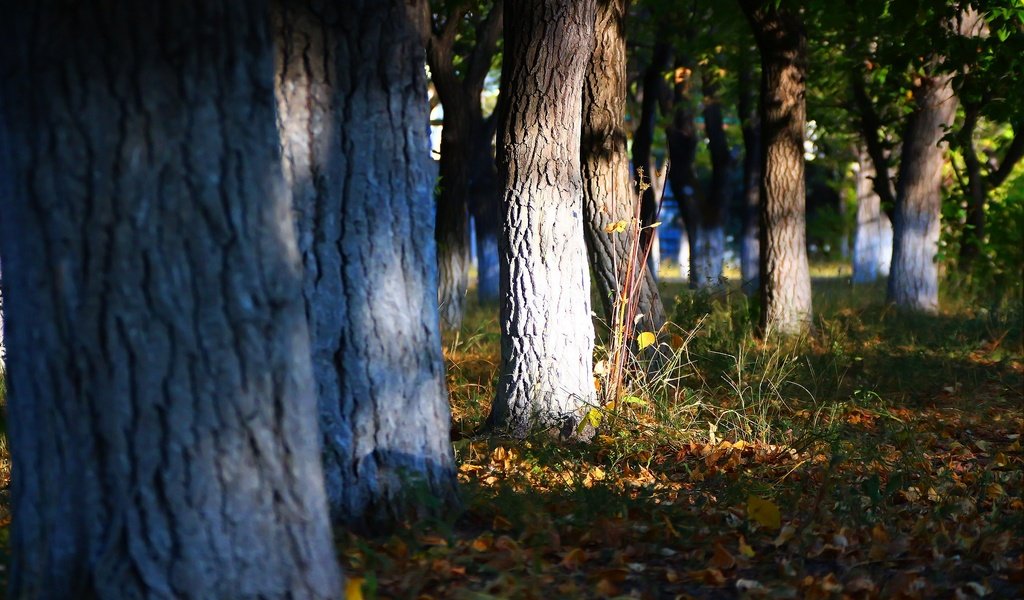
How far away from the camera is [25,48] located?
108 inches

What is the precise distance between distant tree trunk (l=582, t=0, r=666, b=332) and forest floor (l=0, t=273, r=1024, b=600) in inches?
24.9

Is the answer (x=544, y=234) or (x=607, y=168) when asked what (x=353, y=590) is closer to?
(x=544, y=234)

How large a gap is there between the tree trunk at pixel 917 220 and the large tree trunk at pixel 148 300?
11334mm

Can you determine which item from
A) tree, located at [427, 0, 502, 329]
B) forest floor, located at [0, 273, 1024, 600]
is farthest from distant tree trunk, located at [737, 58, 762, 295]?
forest floor, located at [0, 273, 1024, 600]

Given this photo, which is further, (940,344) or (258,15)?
(940,344)

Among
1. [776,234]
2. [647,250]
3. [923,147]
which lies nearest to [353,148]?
[647,250]

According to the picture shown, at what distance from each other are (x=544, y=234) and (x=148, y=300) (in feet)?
12.0

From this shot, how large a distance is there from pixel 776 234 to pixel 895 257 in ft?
11.7

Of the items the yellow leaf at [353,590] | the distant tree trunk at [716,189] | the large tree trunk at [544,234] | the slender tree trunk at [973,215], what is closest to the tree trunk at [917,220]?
the slender tree trunk at [973,215]

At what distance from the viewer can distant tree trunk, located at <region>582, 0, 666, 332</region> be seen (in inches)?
303

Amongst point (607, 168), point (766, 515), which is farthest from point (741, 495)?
point (607, 168)

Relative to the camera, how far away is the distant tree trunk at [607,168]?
7.68m

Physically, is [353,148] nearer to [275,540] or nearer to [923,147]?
[275,540]

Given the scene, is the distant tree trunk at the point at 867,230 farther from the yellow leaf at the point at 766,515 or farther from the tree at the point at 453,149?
the yellow leaf at the point at 766,515
